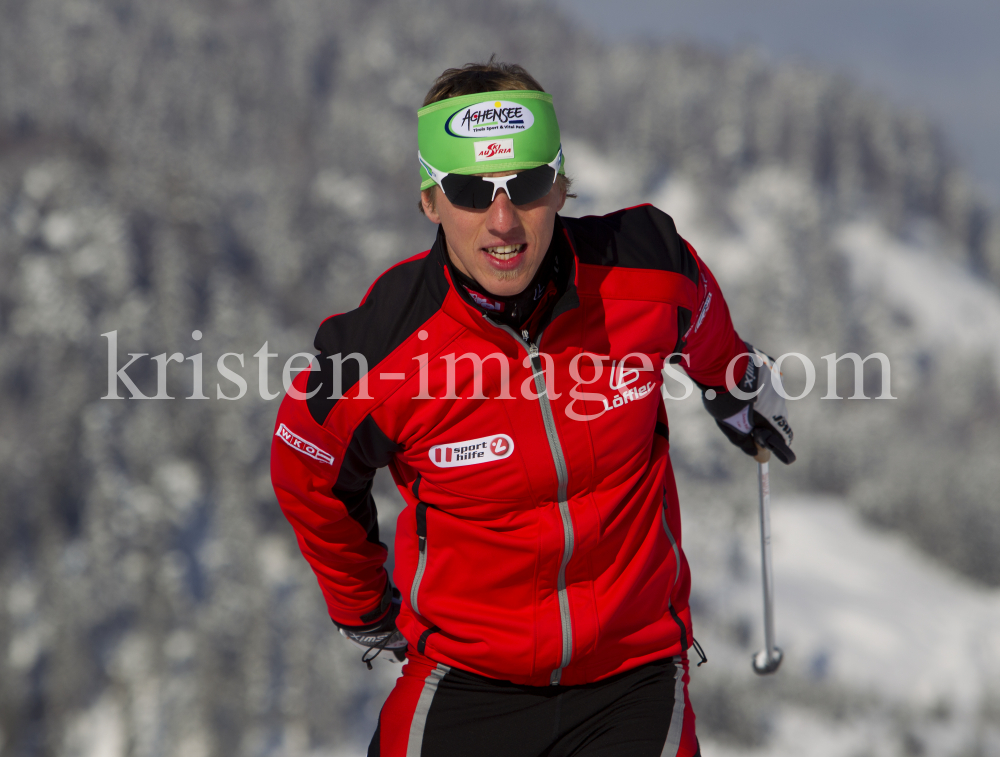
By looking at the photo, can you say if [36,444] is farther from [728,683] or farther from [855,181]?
[855,181]

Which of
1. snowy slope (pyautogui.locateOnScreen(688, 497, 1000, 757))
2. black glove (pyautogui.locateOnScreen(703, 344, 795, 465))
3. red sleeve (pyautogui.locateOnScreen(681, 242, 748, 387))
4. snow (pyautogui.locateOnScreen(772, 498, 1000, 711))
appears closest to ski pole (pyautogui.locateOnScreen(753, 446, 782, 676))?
black glove (pyautogui.locateOnScreen(703, 344, 795, 465))

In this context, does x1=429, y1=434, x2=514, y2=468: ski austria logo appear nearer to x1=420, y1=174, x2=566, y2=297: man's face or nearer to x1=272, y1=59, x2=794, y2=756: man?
x1=272, y1=59, x2=794, y2=756: man

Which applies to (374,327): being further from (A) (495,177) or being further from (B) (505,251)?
(A) (495,177)

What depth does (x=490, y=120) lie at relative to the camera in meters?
2.38

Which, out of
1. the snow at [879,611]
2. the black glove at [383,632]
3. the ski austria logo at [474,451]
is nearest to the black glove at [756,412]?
the ski austria logo at [474,451]

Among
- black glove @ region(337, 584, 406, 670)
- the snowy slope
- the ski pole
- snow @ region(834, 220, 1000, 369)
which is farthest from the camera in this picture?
snow @ region(834, 220, 1000, 369)

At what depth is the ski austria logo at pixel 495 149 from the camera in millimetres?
2344

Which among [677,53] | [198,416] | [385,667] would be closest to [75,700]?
[385,667]

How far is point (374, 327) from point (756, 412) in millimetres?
1702

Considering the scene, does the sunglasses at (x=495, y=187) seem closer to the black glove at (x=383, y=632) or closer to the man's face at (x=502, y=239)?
the man's face at (x=502, y=239)

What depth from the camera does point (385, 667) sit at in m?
40.3

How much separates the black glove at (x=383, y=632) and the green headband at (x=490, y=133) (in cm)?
153

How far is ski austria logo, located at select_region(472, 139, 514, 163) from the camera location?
234 centimetres

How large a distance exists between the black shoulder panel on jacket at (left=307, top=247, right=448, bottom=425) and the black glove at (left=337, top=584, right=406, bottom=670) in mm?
873
